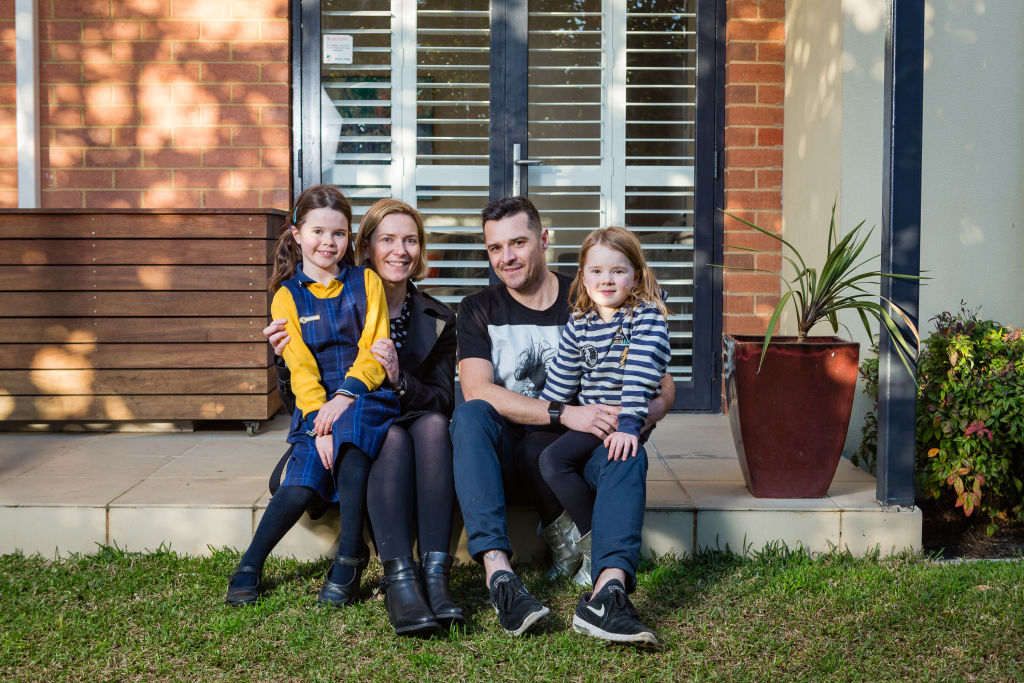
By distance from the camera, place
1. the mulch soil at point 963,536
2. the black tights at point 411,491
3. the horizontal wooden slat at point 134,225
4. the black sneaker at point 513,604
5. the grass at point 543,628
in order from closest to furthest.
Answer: the grass at point 543,628 < the black sneaker at point 513,604 < the black tights at point 411,491 < the mulch soil at point 963,536 < the horizontal wooden slat at point 134,225

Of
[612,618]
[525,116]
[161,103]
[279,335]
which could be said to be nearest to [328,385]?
[279,335]

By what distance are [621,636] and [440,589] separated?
495 millimetres

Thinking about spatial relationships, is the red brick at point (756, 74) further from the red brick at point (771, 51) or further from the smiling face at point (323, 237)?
the smiling face at point (323, 237)

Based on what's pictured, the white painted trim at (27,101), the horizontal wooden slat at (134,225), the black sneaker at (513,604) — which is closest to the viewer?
the black sneaker at (513,604)

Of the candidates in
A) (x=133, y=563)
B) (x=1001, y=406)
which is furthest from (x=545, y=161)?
(x=133, y=563)

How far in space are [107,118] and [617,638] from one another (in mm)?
3686

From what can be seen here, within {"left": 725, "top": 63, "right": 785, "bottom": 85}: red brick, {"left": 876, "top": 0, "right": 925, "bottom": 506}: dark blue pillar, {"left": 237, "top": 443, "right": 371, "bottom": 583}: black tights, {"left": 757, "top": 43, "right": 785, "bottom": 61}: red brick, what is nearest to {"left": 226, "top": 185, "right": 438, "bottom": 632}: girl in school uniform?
{"left": 237, "top": 443, "right": 371, "bottom": 583}: black tights

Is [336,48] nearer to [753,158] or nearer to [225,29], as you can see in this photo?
[225,29]

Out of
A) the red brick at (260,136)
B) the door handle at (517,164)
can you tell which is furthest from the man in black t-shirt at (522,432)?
the red brick at (260,136)

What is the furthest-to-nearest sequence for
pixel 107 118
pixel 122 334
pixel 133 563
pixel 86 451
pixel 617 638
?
pixel 107 118 → pixel 122 334 → pixel 86 451 → pixel 133 563 → pixel 617 638

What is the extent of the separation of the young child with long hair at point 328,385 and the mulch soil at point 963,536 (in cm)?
182

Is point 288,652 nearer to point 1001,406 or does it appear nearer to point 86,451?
point 86,451

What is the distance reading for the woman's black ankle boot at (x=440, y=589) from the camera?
2.44 metres

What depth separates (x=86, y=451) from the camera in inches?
154
